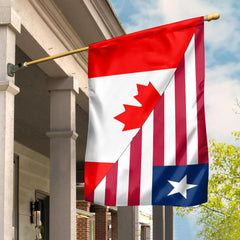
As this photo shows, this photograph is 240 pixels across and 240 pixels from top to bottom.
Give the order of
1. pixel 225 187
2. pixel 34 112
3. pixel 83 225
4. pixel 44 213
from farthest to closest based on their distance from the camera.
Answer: pixel 225 187
pixel 83 225
pixel 44 213
pixel 34 112

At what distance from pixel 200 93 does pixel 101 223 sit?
23330 mm

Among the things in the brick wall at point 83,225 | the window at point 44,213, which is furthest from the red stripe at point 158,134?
the brick wall at point 83,225

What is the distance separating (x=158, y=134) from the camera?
6.96 m

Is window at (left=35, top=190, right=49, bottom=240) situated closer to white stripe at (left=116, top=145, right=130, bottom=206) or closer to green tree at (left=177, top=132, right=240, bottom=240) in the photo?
green tree at (left=177, top=132, right=240, bottom=240)

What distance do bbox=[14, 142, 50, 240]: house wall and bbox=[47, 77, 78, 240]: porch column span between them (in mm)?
7874

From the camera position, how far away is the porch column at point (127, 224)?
630 inches

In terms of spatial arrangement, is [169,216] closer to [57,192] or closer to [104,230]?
[57,192]

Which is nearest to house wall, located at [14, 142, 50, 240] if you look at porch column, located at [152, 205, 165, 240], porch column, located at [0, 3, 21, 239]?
porch column, located at [152, 205, 165, 240]

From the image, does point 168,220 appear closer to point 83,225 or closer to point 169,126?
point 83,225

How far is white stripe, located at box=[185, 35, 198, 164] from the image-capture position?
6766mm


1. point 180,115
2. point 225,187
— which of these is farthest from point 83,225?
point 180,115

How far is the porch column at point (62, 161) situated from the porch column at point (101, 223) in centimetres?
1956

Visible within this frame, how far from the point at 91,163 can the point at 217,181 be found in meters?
20.4

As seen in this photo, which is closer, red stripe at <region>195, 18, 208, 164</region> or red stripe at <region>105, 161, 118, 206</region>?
red stripe at <region>195, 18, 208, 164</region>
